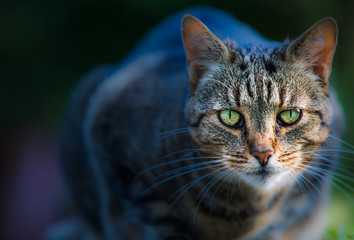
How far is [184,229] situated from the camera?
61.9 inches

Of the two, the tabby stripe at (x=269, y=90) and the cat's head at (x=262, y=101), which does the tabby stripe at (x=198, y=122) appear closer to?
the cat's head at (x=262, y=101)

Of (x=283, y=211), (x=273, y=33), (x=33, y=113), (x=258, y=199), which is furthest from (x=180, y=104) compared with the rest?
(x=33, y=113)

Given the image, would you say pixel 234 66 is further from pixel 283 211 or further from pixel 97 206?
pixel 97 206

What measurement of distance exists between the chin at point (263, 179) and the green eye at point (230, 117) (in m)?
0.17

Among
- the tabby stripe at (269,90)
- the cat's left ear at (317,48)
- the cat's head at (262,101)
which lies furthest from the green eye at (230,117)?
the cat's left ear at (317,48)

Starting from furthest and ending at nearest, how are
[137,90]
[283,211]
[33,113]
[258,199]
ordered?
[33,113] < [137,90] < [283,211] < [258,199]

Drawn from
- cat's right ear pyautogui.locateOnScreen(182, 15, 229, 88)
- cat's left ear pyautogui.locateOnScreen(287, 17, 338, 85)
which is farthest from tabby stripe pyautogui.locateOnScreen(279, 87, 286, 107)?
cat's right ear pyautogui.locateOnScreen(182, 15, 229, 88)

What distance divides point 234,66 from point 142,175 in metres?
0.53

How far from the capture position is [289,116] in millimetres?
1339

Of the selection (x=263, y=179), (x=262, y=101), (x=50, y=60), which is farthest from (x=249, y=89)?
(x=50, y=60)

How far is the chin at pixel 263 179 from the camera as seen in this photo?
1.36m

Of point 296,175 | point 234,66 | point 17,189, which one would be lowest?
point 17,189

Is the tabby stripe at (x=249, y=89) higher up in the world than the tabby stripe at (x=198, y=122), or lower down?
higher up

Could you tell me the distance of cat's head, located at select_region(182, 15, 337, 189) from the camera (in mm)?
1317
